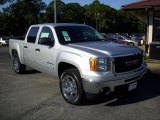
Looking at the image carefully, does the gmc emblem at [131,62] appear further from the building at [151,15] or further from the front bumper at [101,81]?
the building at [151,15]

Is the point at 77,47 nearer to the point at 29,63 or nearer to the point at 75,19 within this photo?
the point at 29,63

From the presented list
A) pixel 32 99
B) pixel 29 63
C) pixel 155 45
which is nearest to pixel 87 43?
pixel 32 99

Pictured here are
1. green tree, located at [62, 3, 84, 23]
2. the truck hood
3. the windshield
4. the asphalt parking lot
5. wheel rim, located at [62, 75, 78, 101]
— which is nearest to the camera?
the asphalt parking lot

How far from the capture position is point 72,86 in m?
6.49

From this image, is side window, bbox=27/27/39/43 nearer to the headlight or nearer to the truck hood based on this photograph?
the truck hood

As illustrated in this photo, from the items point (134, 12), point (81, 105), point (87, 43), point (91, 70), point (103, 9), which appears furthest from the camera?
point (103, 9)

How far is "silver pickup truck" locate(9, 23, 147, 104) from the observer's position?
5926 millimetres

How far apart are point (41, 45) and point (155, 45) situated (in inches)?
365

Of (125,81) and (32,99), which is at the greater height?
(125,81)

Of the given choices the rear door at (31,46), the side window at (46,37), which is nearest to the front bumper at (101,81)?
the side window at (46,37)

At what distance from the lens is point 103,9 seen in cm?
10569

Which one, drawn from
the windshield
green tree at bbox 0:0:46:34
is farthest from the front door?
green tree at bbox 0:0:46:34

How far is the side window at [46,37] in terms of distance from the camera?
739 centimetres

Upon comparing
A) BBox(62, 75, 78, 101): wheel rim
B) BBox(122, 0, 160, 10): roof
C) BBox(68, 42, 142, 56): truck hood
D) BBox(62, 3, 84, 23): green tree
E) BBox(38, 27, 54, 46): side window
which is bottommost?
BBox(62, 75, 78, 101): wheel rim
